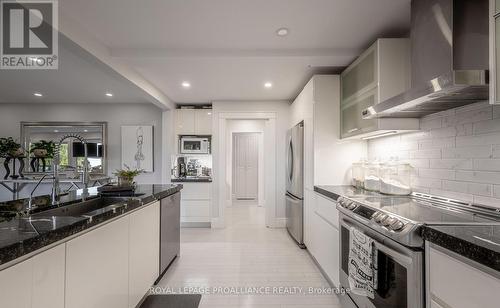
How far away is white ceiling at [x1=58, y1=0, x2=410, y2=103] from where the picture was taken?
1764 mm

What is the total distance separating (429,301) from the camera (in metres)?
1.02

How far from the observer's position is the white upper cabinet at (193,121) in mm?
4535

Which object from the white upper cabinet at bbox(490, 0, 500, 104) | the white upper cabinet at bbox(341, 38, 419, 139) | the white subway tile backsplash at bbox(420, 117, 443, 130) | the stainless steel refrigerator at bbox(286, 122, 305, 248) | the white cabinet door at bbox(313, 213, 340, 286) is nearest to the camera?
the white upper cabinet at bbox(490, 0, 500, 104)

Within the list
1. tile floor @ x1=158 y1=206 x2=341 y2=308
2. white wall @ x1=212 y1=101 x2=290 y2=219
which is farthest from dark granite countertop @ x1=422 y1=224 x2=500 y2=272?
white wall @ x1=212 y1=101 x2=290 y2=219

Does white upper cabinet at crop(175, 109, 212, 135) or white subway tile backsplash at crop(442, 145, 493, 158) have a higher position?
white upper cabinet at crop(175, 109, 212, 135)

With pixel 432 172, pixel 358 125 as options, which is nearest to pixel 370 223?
pixel 432 172

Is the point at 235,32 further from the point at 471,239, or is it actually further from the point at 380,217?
the point at 471,239

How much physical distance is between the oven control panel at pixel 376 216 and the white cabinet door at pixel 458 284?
6.7 inches

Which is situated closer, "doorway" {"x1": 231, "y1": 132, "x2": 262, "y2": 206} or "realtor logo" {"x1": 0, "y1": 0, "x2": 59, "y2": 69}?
"realtor logo" {"x1": 0, "y1": 0, "x2": 59, "y2": 69}

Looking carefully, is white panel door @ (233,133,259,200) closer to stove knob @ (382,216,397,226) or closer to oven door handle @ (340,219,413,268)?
oven door handle @ (340,219,413,268)

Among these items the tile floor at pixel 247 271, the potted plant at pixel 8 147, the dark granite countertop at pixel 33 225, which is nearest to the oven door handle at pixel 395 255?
the tile floor at pixel 247 271

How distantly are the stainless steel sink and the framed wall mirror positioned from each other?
3.29 meters

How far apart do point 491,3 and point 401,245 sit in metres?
1.23

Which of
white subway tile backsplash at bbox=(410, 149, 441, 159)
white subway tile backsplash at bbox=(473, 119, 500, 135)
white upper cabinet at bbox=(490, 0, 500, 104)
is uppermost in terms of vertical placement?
white upper cabinet at bbox=(490, 0, 500, 104)
